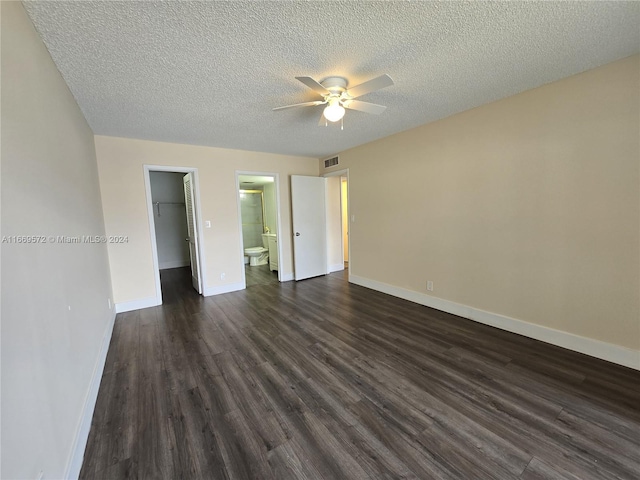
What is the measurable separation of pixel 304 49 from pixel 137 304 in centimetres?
389

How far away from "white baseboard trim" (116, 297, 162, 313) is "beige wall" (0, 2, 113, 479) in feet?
5.97

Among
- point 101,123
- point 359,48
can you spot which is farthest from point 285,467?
point 101,123

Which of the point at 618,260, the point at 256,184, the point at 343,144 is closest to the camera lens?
the point at 618,260

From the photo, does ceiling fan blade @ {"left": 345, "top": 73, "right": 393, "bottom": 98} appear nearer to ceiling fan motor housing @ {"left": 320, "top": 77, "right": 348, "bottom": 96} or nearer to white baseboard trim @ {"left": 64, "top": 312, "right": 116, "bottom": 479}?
ceiling fan motor housing @ {"left": 320, "top": 77, "right": 348, "bottom": 96}

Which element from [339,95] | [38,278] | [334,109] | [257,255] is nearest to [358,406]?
[38,278]

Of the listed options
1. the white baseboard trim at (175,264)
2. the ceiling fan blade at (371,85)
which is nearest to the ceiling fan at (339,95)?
the ceiling fan blade at (371,85)

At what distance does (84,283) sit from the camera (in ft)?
6.84

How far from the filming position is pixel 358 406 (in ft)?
5.89

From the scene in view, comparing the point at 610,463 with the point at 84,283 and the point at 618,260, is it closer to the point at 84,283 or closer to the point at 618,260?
the point at 618,260

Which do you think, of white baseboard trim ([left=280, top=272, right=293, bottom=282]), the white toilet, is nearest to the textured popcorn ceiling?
white baseboard trim ([left=280, top=272, right=293, bottom=282])

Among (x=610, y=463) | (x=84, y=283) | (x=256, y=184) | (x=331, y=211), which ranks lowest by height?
A: (x=610, y=463)

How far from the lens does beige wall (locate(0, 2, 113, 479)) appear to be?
968 millimetres

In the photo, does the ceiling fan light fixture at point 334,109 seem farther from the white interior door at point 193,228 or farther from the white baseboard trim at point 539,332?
the white interior door at point 193,228

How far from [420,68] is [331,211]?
3721 mm
